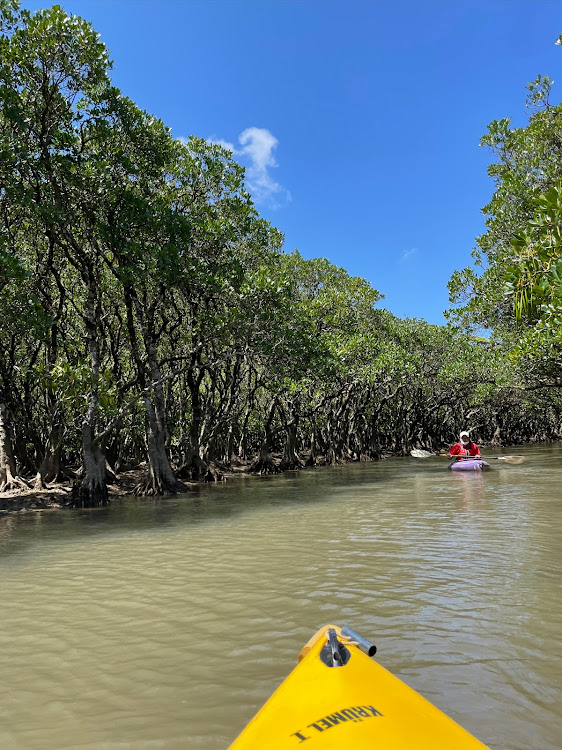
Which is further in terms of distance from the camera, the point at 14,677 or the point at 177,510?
the point at 177,510

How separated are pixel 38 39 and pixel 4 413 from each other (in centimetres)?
995

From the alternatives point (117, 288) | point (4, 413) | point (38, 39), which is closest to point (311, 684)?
point (38, 39)

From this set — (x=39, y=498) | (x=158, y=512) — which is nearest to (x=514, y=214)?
(x=158, y=512)

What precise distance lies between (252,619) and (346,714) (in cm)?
281

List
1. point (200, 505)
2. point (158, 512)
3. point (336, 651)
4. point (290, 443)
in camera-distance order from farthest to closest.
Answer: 1. point (290, 443)
2. point (200, 505)
3. point (158, 512)
4. point (336, 651)

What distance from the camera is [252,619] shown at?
4.74 meters

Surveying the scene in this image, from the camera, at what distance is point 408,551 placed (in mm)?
7117

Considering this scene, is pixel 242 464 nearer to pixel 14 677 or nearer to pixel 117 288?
pixel 117 288

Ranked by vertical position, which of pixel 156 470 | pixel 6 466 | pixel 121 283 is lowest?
pixel 156 470

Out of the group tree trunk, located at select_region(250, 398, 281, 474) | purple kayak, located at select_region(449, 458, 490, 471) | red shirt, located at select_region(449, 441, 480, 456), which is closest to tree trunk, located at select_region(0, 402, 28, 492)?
tree trunk, located at select_region(250, 398, 281, 474)

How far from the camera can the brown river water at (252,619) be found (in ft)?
10.2

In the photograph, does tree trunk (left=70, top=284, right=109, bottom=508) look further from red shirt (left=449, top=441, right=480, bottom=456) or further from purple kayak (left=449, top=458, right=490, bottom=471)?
red shirt (left=449, top=441, right=480, bottom=456)

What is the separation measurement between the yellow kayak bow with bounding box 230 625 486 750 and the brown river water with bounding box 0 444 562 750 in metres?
0.80

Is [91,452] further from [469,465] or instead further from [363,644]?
[363,644]
